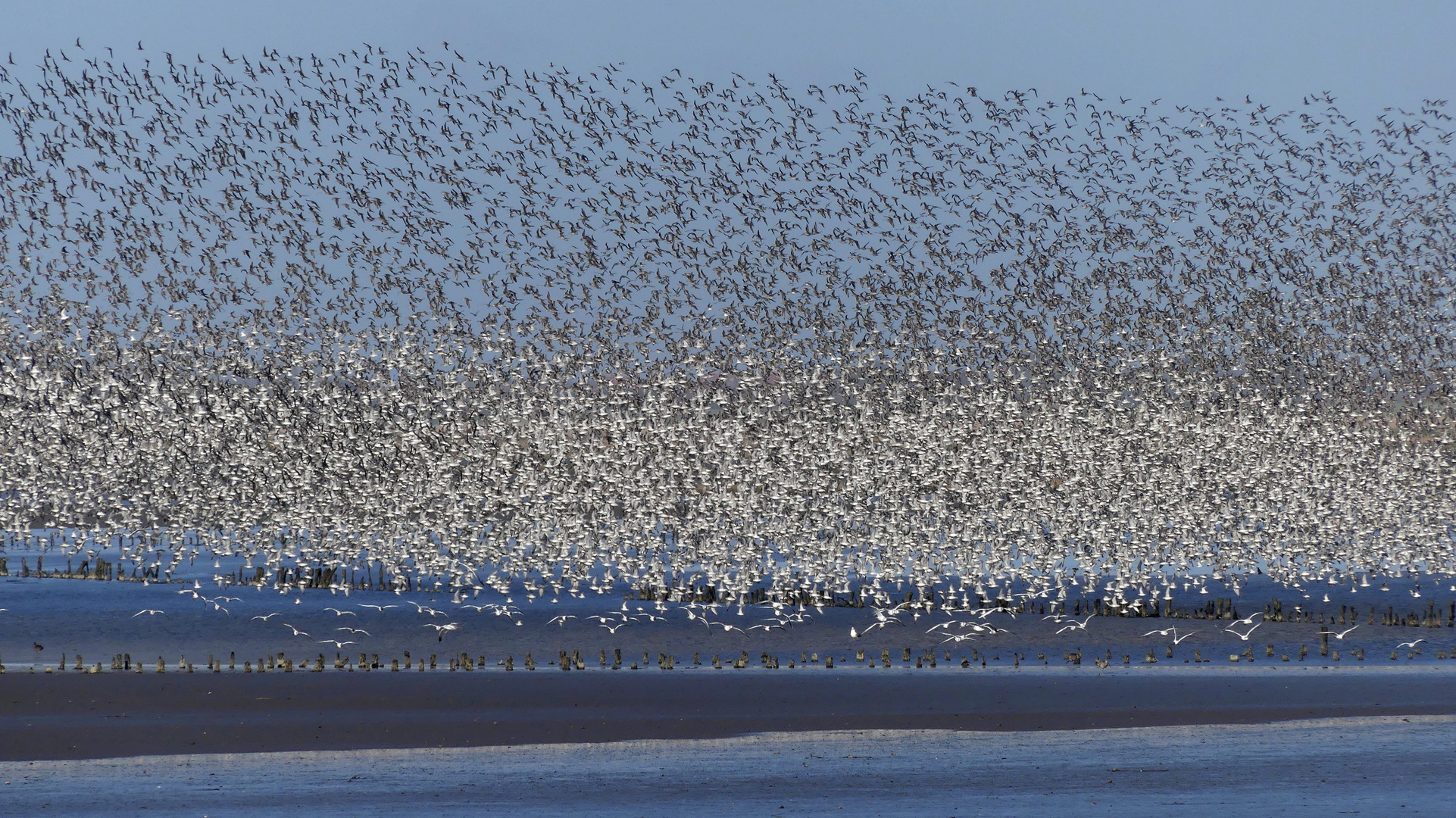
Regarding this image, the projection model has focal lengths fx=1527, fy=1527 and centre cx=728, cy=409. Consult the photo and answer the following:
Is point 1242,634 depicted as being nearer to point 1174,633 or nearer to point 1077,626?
point 1174,633

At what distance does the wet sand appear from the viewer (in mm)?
21859

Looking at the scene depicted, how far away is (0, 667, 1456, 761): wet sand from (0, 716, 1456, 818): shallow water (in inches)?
51.4

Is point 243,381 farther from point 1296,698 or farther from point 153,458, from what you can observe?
point 1296,698

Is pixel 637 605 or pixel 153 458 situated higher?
pixel 153 458

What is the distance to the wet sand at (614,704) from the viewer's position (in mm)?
21859

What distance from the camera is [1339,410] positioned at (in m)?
92.2

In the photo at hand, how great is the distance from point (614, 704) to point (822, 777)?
8330mm

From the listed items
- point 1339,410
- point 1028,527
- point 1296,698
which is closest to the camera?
point 1296,698

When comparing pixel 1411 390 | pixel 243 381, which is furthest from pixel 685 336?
pixel 1411 390

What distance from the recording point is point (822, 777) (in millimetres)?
17938

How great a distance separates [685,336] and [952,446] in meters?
16.3

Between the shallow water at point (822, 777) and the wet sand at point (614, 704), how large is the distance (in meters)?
1.30

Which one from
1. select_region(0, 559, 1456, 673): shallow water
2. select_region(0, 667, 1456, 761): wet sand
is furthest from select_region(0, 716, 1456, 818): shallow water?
select_region(0, 559, 1456, 673): shallow water

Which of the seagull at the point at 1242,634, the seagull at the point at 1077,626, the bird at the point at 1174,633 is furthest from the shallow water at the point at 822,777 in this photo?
the seagull at the point at 1077,626
